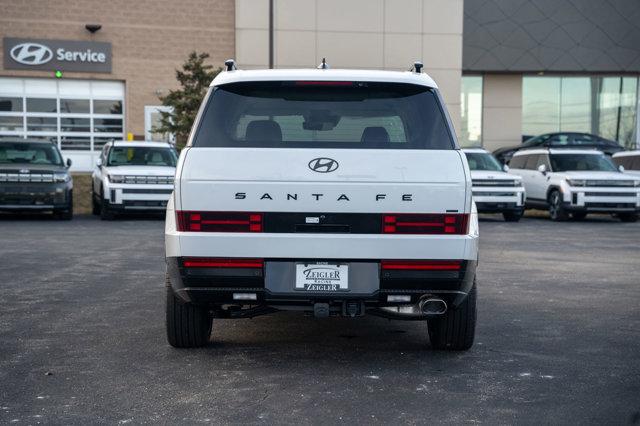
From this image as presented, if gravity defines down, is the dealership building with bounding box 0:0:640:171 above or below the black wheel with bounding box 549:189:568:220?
above

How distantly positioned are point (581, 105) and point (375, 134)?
43.2m

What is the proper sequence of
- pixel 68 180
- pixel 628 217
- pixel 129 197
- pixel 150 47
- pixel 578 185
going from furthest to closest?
pixel 150 47 → pixel 628 217 → pixel 578 185 → pixel 129 197 → pixel 68 180

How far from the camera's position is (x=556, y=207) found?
23000mm

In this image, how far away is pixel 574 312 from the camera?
8695 millimetres

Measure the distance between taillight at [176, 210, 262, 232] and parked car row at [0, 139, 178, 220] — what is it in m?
15.1

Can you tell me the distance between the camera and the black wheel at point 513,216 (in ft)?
Result: 73.3

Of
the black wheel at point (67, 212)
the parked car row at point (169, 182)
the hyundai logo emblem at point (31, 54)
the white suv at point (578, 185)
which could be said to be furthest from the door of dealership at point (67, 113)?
the white suv at point (578, 185)

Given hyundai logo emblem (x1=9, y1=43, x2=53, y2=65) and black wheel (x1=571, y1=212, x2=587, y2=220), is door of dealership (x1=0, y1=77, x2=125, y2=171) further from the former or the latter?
black wheel (x1=571, y1=212, x2=587, y2=220)

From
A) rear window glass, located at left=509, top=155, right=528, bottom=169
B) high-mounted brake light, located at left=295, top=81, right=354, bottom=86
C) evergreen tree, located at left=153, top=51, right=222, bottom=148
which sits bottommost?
rear window glass, located at left=509, top=155, right=528, bottom=169

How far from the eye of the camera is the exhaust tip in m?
6.09

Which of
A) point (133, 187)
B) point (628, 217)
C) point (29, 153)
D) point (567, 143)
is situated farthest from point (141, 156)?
point (567, 143)

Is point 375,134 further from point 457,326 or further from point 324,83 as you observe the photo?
point 457,326

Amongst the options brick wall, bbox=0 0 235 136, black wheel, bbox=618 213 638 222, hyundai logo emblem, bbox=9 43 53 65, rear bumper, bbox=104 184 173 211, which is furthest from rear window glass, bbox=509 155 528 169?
hyundai logo emblem, bbox=9 43 53 65

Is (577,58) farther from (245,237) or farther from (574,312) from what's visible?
(245,237)
